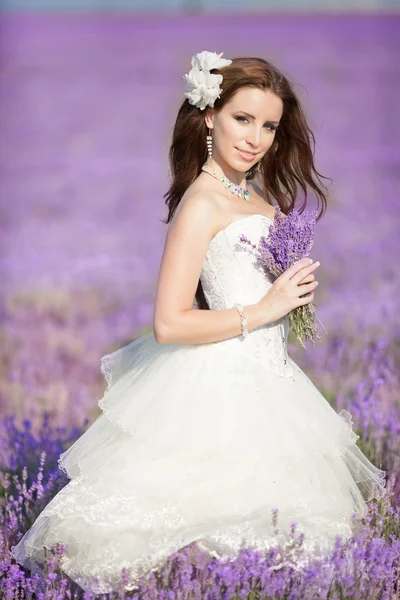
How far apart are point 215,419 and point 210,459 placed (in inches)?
5.1

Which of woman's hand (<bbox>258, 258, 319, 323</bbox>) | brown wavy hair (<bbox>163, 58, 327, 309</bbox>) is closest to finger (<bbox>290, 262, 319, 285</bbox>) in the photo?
woman's hand (<bbox>258, 258, 319, 323</bbox>)

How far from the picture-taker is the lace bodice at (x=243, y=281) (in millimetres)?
3283

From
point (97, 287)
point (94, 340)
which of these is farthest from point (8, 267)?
point (94, 340)

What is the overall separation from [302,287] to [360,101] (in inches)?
458

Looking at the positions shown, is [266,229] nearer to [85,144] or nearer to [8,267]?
[8,267]

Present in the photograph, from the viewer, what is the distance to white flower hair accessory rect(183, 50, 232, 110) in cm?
339

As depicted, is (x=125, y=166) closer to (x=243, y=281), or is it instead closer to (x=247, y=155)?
(x=247, y=155)

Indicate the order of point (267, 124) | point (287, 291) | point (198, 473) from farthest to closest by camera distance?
point (267, 124), point (287, 291), point (198, 473)

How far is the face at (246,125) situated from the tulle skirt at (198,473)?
0.69m

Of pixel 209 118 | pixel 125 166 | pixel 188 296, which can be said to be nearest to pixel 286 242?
pixel 188 296

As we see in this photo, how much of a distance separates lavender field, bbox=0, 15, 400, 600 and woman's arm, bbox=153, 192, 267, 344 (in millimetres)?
721

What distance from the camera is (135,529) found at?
302 centimetres

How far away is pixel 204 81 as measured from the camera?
340cm

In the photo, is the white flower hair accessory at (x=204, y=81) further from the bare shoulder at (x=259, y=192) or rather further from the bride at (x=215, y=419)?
the bare shoulder at (x=259, y=192)
